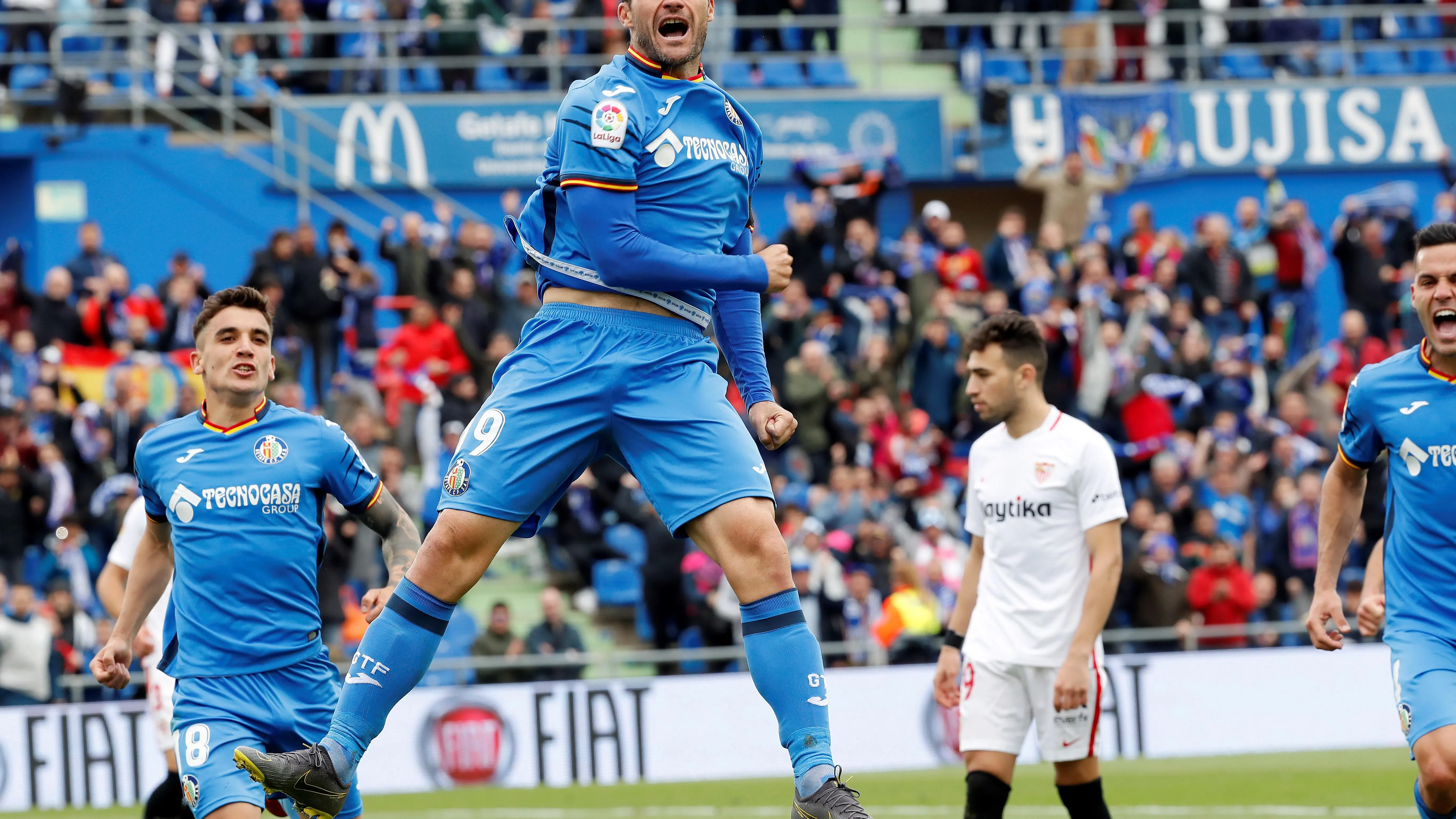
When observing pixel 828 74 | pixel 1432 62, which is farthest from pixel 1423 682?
pixel 1432 62

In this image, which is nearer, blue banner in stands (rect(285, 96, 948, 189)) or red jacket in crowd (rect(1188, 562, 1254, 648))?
red jacket in crowd (rect(1188, 562, 1254, 648))

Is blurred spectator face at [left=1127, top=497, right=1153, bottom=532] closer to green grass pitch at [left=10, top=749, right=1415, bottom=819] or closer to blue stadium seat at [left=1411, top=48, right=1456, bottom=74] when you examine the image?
green grass pitch at [left=10, top=749, right=1415, bottom=819]

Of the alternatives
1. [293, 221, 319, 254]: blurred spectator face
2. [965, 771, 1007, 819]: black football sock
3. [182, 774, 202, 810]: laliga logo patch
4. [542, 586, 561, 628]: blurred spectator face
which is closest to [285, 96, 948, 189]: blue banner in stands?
[293, 221, 319, 254]: blurred spectator face

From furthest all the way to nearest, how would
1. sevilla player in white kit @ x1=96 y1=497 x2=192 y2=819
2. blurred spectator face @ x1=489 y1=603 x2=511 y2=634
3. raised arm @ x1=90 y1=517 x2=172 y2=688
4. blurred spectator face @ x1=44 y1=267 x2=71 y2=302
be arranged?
blurred spectator face @ x1=44 y1=267 x2=71 y2=302
blurred spectator face @ x1=489 y1=603 x2=511 y2=634
sevilla player in white kit @ x1=96 y1=497 x2=192 y2=819
raised arm @ x1=90 y1=517 x2=172 y2=688

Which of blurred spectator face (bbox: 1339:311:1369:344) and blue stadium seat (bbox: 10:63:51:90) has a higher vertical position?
blue stadium seat (bbox: 10:63:51:90)

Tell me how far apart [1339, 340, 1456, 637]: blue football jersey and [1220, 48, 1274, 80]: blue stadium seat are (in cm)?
2095

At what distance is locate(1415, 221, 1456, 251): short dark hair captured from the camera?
6555mm

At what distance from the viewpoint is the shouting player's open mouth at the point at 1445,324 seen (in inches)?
256

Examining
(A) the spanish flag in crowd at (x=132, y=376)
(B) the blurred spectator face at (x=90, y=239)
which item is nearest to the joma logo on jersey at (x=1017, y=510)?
(A) the spanish flag in crowd at (x=132, y=376)

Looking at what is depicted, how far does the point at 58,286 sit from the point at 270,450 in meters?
12.7

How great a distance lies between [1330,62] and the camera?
27078mm

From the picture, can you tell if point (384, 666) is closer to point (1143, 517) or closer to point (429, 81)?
point (1143, 517)

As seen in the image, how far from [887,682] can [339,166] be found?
11286 mm

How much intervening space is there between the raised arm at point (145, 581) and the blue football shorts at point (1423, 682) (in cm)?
439
